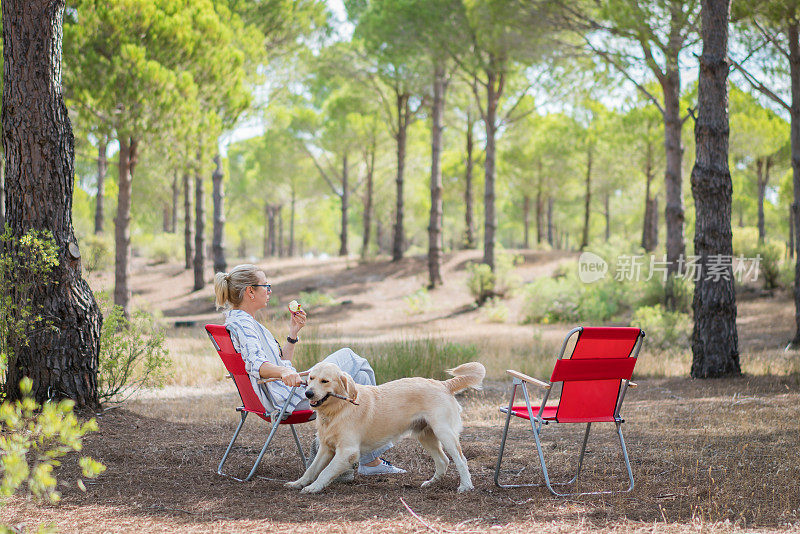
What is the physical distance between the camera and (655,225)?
93.8 feet

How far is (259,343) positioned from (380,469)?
39.9 inches

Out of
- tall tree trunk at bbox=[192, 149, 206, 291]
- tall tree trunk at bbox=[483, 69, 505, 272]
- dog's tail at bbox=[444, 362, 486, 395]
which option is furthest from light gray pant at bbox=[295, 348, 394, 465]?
tall tree trunk at bbox=[192, 149, 206, 291]

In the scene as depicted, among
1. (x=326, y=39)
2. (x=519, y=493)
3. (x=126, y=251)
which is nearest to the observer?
(x=519, y=493)

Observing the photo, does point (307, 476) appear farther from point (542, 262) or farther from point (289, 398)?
point (542, 262)

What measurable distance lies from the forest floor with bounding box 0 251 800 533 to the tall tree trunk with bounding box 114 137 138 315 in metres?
2.99

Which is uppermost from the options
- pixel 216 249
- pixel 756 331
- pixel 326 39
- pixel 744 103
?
pixel 326 39

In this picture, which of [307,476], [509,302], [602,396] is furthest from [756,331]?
[307,476]

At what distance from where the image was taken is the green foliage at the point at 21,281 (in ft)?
14.3

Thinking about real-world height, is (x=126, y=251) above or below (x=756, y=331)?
above

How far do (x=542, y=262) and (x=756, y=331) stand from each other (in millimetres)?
10239

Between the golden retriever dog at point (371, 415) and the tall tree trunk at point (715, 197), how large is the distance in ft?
15.4

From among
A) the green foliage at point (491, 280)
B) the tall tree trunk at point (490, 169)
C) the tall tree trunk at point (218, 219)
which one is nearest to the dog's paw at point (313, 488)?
the green foliage at point (491, 280)

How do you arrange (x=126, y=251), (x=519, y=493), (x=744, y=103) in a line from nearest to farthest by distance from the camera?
(x=519, y=493) → (x=126, y=251) → (x=744, y=103)

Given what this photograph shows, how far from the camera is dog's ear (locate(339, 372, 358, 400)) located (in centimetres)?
329
